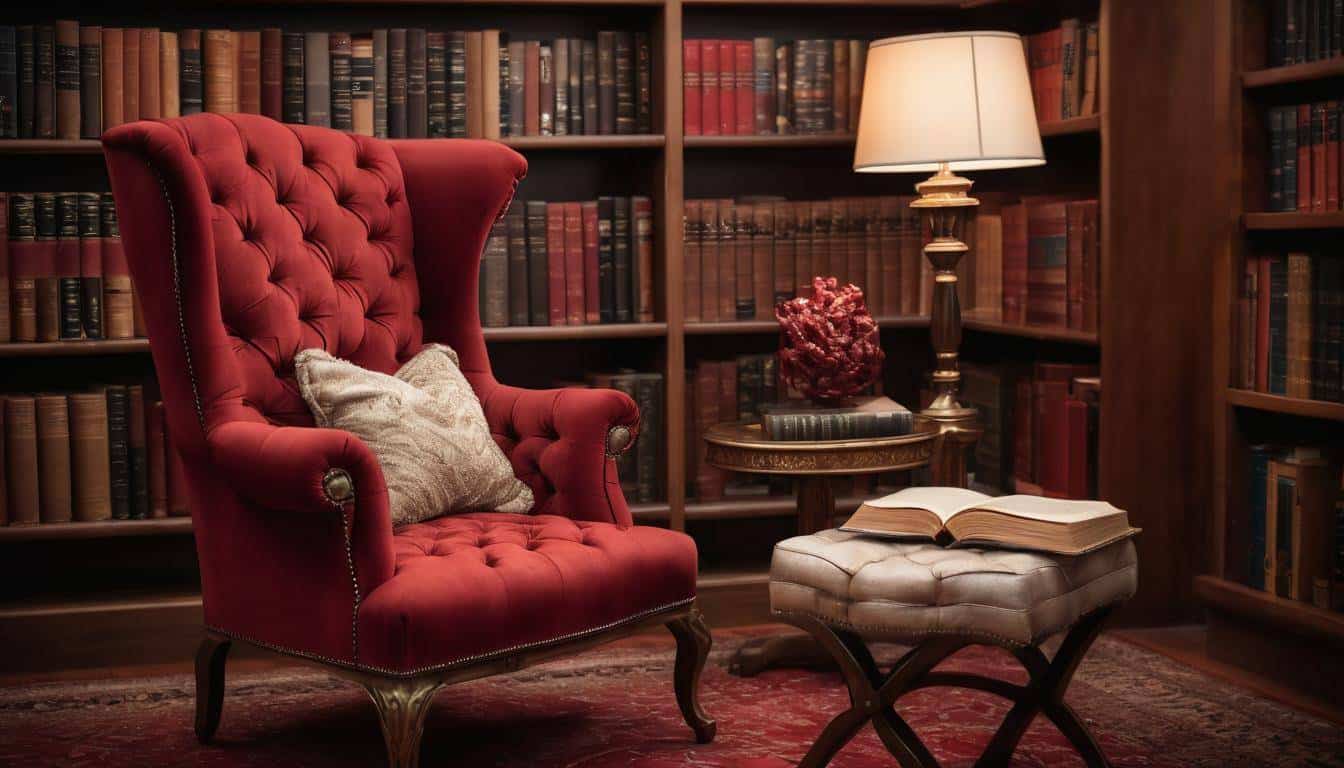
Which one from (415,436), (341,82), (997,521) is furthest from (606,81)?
(997,521)

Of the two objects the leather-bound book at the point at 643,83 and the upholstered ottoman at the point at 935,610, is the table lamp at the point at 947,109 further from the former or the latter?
the upholstered ottoman at the point at 935,610

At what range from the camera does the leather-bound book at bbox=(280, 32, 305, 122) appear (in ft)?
12.0

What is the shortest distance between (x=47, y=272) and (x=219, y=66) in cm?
62

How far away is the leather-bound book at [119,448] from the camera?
3.58 metres

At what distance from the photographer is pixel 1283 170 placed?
3.25 metres

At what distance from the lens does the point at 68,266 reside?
3537mm

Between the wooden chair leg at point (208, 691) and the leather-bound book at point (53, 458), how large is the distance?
0.83 meters

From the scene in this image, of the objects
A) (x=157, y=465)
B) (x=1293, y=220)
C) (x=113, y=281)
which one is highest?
(x=1293, y=220)

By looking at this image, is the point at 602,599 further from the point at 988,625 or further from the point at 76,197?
the point at 76,197

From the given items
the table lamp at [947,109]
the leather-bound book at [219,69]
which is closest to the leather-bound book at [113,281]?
the leather-bound book at [219,69]

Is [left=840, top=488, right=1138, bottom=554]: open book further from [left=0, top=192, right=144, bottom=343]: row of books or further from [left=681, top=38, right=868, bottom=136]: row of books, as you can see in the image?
[left=0, top=192, right=144, bottom=343]: row of books

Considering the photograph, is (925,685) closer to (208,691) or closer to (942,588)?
(942,588)

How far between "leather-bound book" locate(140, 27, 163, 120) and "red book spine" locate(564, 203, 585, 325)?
994mm

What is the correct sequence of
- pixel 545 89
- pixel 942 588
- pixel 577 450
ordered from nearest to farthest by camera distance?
pixel 942 588 → pixel 577 450 → pixel 545 89
